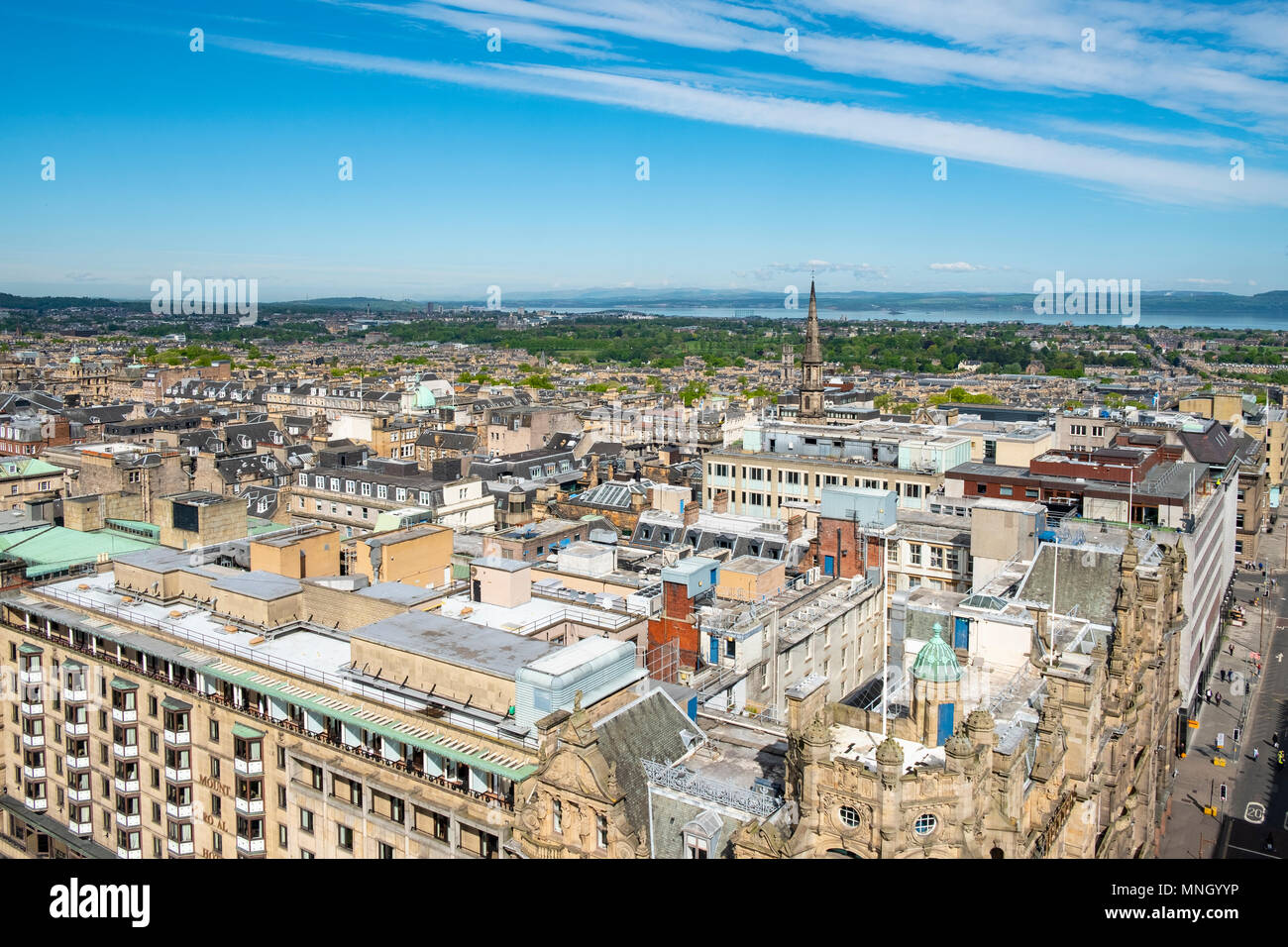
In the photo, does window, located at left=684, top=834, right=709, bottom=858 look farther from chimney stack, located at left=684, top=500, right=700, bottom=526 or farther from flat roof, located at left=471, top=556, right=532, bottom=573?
chimney stack, located at left=684, top=500, right=700, bottom=526

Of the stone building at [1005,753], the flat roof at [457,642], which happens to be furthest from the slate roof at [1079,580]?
the flat roof at [457,642]

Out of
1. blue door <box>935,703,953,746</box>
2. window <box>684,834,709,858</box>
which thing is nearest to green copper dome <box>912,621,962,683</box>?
blue door <box>935,703,953,746</box>

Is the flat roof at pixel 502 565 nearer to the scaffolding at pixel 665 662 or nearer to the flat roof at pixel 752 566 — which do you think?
the scaffolding at pixel 665 662

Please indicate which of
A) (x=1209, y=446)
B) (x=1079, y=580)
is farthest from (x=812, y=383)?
(x=1079, y=580)

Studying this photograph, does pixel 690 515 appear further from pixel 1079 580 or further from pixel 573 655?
pixel 573 655
